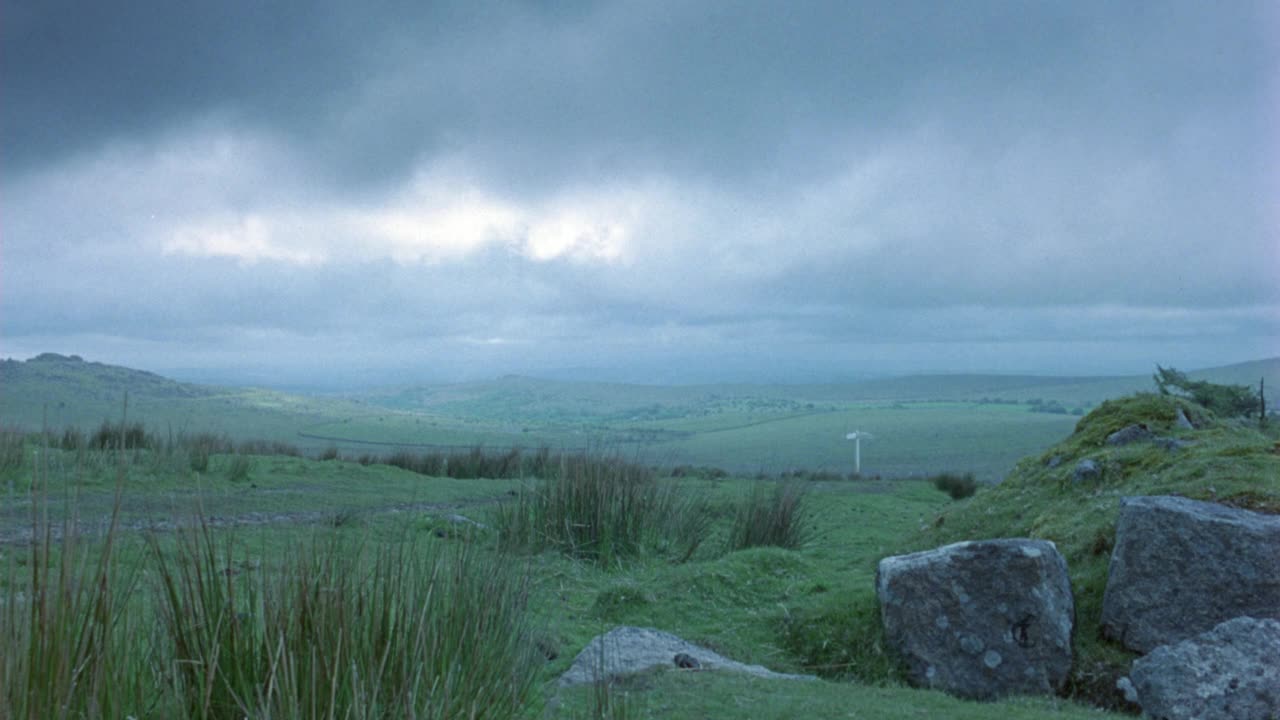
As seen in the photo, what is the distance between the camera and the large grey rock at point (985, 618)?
595 centimetres

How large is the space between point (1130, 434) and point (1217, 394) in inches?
174

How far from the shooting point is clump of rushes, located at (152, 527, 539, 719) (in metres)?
2.79

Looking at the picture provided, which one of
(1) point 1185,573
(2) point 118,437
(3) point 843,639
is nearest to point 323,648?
(3) point 843,639

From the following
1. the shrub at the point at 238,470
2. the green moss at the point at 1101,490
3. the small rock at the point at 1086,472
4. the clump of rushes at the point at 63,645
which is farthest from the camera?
the shrub at the point at 238,470

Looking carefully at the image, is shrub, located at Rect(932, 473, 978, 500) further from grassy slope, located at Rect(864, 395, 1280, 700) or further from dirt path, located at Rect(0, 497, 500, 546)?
dirt path, located at Rect(0, 497, 500, 546)

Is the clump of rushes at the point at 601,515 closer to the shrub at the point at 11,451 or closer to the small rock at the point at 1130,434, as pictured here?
the small rock at the point at 1130,434

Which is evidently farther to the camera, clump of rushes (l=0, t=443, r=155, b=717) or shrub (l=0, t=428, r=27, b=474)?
shrub (l=0, t=428, r=27, b=474)

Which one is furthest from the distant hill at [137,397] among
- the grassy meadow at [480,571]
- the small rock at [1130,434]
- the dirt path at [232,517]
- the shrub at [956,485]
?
the small rock at [1130,434]

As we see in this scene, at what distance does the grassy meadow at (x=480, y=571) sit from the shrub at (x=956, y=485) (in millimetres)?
337

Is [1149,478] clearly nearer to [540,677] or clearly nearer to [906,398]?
[540,677]

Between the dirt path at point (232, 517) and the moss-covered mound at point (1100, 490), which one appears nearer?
the moss-covered mound at point (1100, 490)

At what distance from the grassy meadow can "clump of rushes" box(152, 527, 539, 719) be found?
0.05 feet

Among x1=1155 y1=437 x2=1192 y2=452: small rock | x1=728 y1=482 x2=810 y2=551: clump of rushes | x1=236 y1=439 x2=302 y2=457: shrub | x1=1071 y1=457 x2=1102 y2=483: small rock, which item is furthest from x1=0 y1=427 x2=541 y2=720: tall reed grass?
x1=236 y1=439 x2=302 y2=457: shrub

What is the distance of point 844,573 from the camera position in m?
9.46
